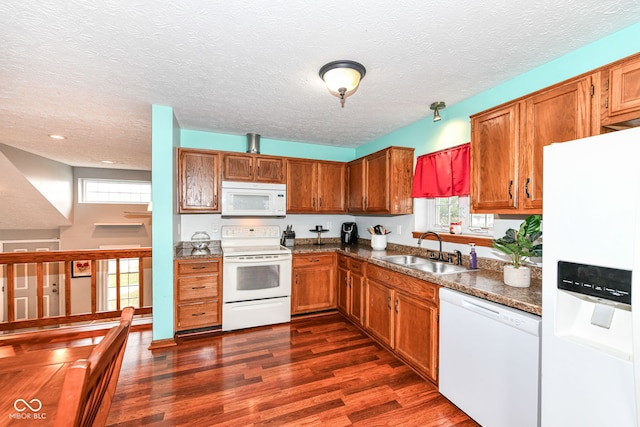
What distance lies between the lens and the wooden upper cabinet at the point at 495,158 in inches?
74.9

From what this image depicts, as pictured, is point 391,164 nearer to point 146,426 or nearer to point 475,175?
point 475,175

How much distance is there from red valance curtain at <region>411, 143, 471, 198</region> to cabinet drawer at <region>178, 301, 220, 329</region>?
8.77 feet

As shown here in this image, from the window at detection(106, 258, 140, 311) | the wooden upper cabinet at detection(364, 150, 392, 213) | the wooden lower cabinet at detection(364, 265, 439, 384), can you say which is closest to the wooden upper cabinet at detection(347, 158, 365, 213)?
the wooden upper cabinet at detection(364, 150, 392, 213)

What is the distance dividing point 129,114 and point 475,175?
3.54 m

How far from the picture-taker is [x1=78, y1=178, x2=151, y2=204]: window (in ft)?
20.9

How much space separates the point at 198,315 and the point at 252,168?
188cm

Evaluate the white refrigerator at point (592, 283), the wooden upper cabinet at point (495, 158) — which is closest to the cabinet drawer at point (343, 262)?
the wooden upper cabinet at point (495, 158)

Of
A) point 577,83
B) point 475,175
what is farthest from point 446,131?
point 577,83

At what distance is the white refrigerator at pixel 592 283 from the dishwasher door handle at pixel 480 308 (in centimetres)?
29

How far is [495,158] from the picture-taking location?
2023mm

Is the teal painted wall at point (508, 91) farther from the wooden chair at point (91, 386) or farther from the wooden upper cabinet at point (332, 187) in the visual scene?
the wooden chair at point (91, 386)

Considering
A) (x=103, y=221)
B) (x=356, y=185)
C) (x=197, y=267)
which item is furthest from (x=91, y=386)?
(x=103, y=221)

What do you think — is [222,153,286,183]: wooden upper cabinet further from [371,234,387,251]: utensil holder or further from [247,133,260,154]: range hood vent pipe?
[371,234,387,251]: utensil holder

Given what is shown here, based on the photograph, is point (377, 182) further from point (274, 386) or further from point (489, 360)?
point (274, 386)
